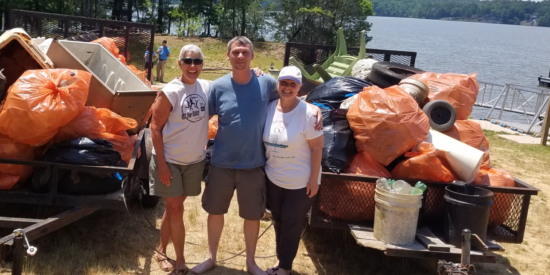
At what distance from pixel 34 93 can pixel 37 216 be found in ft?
4.71

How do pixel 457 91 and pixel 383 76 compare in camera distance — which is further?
pixel 383 76

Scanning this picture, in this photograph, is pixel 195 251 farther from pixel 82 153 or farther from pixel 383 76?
pixel 383 76

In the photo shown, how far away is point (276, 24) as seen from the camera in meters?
47.6

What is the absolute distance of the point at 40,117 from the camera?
396 centimetres

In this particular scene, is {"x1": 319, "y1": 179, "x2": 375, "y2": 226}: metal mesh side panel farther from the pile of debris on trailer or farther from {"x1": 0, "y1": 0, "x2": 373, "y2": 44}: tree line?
{"x1": 0, "y1": 0, "x2": 373, "y2": 44}: tree line

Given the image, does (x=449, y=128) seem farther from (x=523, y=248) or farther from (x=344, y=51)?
(x=344, y=51)

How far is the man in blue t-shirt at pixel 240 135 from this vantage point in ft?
12.2

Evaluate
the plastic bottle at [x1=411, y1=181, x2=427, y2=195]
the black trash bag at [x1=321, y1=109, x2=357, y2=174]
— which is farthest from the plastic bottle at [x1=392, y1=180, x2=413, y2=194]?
the black trash bag at [x1=321, y1=109, x2=357, y2=174]

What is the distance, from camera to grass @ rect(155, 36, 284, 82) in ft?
98.5

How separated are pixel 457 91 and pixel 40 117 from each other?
13.0 feet

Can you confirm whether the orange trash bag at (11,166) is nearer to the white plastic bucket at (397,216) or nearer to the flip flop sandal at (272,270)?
the flip flop sandal at (272,270)

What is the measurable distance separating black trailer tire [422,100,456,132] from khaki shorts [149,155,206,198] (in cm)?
237

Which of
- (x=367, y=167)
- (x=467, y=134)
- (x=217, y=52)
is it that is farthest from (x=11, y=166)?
(x=217, y=52)

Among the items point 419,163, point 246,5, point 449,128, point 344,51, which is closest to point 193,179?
point 419,163
